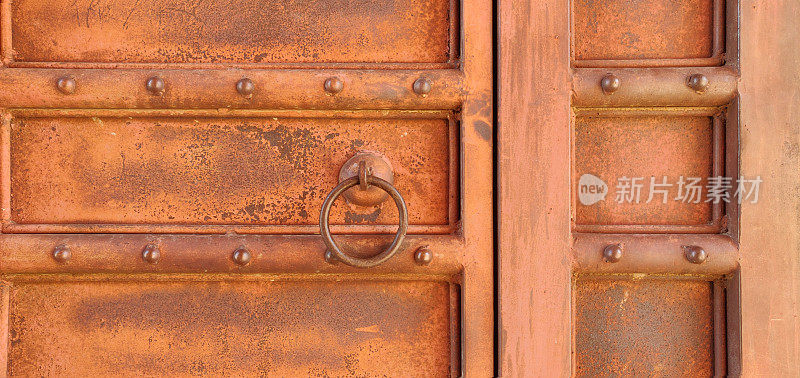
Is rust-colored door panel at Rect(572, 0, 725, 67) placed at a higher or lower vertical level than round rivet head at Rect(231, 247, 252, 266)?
higher

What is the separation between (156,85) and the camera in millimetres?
662

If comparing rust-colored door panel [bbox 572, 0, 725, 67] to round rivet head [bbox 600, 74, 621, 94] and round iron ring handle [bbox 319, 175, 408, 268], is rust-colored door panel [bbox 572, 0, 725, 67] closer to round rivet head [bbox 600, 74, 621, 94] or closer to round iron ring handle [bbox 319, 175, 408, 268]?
round rivet head [bbox 600, 74, 621, 94]

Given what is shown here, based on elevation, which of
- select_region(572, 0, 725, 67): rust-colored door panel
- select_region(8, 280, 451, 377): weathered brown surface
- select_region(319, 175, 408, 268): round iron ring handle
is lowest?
select_region(8, 280, 451, 377): weathered brown surface

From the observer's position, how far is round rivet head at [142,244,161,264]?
657 millimetres

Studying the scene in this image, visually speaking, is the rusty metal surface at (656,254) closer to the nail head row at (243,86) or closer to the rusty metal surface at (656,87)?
the rusty metal surface at (656,87)

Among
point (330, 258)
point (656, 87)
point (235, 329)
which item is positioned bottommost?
point (235, 329)

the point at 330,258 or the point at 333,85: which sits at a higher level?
the point at 333,85

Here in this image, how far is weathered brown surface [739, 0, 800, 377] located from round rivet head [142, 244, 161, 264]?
806mm

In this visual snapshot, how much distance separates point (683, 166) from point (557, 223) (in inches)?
8.1

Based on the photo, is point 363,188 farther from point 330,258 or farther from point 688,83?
point 688,83

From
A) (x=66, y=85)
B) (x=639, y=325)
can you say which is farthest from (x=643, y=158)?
(x=66, y=85)

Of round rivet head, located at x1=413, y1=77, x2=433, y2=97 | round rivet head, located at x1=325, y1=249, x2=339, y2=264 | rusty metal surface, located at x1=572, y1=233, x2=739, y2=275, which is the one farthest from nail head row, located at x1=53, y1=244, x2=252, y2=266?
rusty metal surface, located at x1=572, y1=233, x2=739, y2=275

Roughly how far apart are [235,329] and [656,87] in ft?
2.26

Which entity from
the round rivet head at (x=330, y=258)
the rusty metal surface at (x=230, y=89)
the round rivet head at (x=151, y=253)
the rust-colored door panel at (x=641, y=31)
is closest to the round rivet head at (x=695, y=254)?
the rust-colored door panel at (x=641, y=31)
